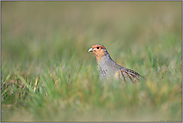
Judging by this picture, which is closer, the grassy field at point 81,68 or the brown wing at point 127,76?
the grassy field at point 81,68

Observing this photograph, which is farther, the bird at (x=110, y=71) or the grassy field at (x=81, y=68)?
the bird at (x=110, y=71)

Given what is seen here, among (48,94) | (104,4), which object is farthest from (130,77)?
(104,4)

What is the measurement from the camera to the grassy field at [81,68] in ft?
9.78

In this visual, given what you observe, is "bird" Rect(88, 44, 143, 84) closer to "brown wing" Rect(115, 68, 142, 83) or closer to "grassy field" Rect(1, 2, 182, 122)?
"brown wing" Rect(115, 68, 142, 83)

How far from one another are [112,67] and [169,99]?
1.15 m

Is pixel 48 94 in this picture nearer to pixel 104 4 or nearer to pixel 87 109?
pixel 87 109

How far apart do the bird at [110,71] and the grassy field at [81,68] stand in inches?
6.1

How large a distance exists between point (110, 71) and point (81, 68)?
469mm

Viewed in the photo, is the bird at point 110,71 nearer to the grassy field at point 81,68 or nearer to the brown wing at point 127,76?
the brown wing at point 127,76

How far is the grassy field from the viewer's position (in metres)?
2.98

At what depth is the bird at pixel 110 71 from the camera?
3.69 metres

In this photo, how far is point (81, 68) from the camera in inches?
154

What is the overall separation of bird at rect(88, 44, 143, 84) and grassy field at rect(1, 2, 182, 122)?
156 millimetres

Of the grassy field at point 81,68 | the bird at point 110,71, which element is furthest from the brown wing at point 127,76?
the grassy field at point 81,68
